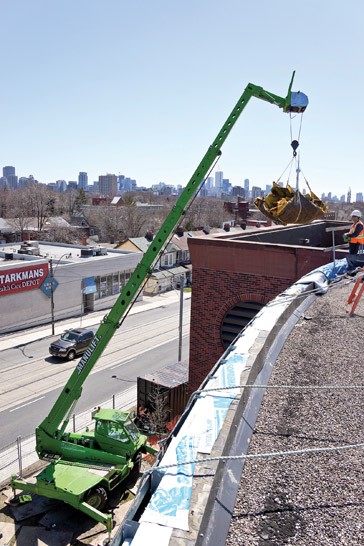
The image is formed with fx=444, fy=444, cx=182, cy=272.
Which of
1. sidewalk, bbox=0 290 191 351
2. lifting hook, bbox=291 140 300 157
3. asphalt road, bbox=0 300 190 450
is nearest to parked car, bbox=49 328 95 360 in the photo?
asphalt road, bbox=0 300 190 450

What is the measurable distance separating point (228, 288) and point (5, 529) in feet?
29.5

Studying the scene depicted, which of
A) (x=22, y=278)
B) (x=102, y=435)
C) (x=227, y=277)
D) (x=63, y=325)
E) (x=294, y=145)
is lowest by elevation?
(x=63, y=325)

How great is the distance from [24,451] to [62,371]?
7.81m

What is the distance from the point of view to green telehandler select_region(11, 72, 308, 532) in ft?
38.1

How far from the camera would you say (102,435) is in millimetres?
13805

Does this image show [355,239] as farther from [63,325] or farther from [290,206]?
[63,325]

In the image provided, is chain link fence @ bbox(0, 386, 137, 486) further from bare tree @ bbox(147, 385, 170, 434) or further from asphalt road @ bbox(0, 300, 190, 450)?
bare tree @ bbox(147, 385, 170, 434)

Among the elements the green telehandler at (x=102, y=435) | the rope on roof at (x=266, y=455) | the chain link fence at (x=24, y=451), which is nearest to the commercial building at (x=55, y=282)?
the chain link fence at (x=24, y=451)

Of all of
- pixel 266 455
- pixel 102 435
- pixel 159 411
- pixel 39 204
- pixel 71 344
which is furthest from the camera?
pixel 39 204

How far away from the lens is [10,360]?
82.2 feet

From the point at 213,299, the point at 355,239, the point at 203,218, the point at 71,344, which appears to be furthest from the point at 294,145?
the point at 203,218

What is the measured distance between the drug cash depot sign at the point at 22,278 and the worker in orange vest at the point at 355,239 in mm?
23526

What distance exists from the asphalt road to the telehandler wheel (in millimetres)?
5615

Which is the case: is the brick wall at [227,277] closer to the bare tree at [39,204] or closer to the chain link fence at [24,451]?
the chain link fence at [24,451]
